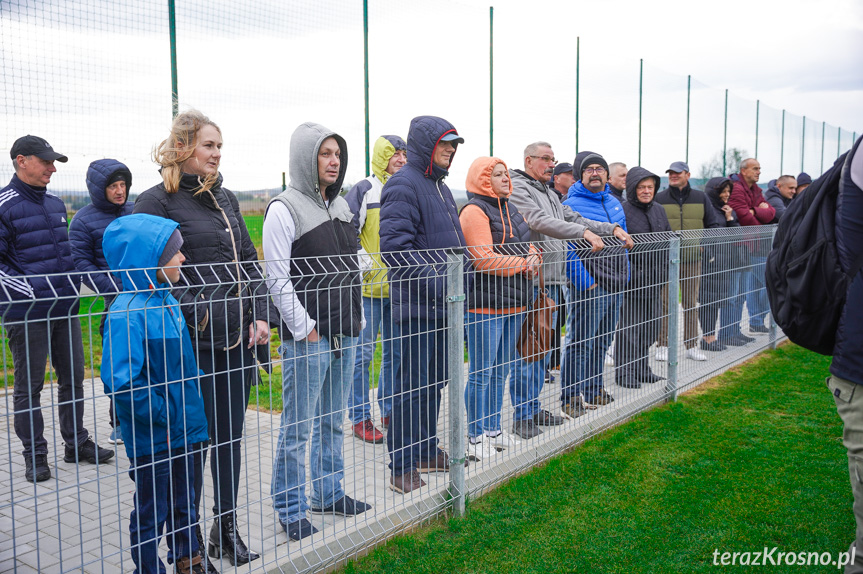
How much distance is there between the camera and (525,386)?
4.55 meters

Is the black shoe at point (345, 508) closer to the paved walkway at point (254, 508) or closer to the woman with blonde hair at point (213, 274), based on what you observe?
the paved walkway at point (254, 508)

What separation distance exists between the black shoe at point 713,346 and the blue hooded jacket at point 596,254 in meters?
1.74

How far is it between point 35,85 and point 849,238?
16.7 ft

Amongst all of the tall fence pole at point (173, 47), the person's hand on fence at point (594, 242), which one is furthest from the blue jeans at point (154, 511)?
the tall fence pole at point (173, 47)

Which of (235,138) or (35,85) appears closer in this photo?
(35,85)

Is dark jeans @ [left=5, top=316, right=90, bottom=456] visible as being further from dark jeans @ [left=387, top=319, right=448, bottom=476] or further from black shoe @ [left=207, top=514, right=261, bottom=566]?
dark jeans @ [left=387, top=319, right=448, bottom=476]

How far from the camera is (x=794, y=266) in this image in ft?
7.85

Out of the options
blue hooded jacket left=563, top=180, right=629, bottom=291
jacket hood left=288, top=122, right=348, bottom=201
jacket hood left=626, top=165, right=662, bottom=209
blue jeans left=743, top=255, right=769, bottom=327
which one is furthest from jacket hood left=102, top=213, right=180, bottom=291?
blue jeans left=743, top=255, right=769, bottom=327

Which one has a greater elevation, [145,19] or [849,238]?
[145,19]

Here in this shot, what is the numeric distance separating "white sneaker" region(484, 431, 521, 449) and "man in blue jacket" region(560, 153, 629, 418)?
587 millimetres

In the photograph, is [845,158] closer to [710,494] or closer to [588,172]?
[710,494]

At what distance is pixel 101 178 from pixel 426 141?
2177 millimetres

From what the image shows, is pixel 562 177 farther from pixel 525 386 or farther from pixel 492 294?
pixel 492 294

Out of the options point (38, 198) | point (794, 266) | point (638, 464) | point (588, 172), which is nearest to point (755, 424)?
point (638, 464)
